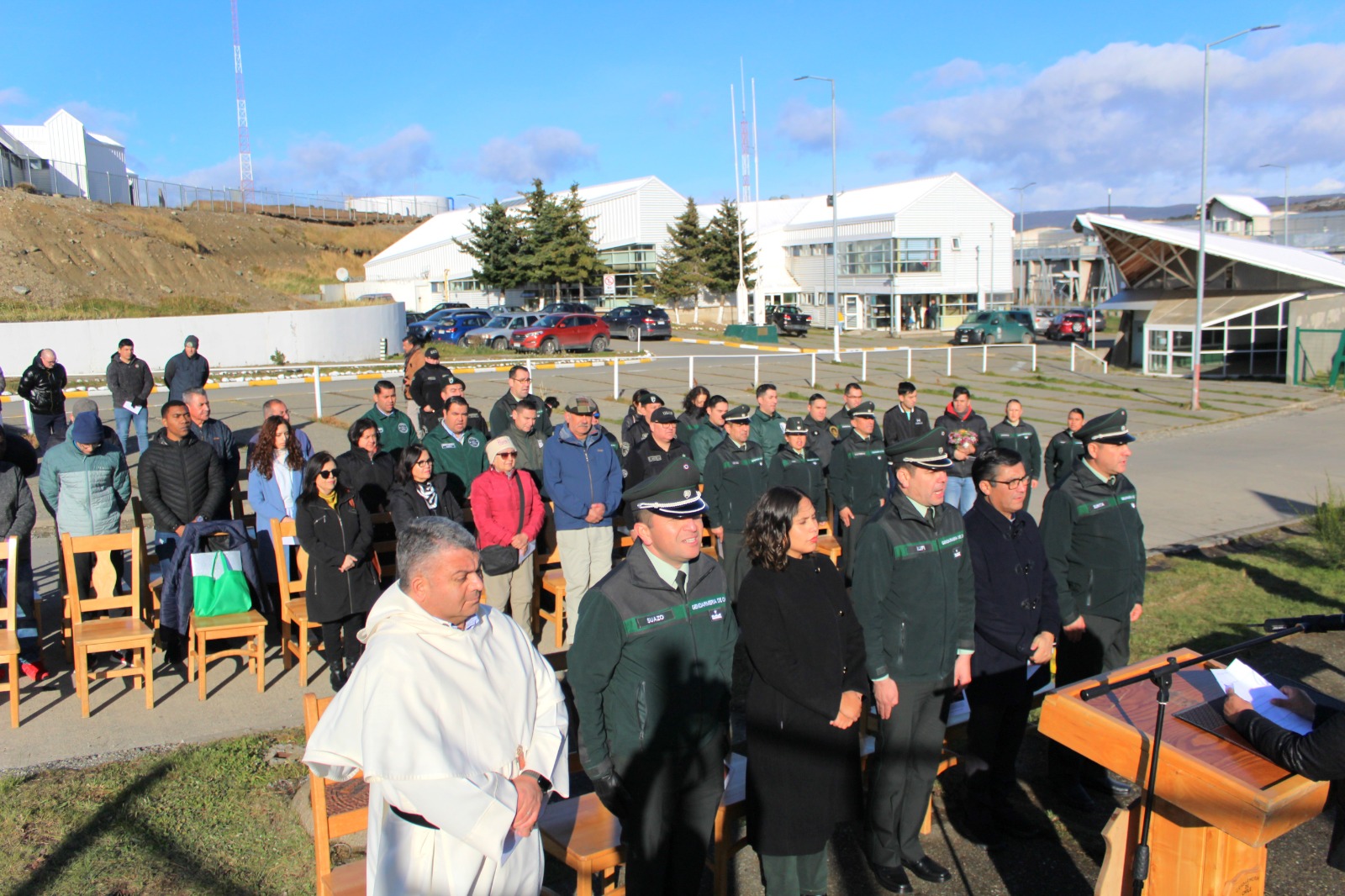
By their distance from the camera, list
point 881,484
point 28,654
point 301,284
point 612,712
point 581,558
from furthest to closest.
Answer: point 301,284 < point 881,484 < point 581,558 < point 28,654 < point 612,712

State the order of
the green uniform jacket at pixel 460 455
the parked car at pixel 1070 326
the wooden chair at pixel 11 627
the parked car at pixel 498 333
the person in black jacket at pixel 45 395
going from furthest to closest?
the parked car at pixel 1070 326, the parked car at pixel 498 333, the person in black jacket at pixel 45 395, the green uniform jacket at pixel 460 455, the wooden chair at pixel 11 627

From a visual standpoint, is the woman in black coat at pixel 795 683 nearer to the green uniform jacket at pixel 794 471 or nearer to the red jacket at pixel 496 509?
the red jacket at pixel 496 509

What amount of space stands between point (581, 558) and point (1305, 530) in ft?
31.2

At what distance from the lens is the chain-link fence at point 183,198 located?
168 feet

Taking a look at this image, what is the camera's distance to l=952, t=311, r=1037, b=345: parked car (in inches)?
1748

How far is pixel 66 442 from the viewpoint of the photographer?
23.6ft

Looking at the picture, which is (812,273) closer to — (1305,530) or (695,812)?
(1305,530)

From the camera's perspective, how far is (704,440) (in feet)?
30.7

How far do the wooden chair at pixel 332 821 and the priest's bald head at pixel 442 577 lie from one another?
1.14 metres

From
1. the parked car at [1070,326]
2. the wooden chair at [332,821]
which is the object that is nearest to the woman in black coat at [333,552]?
the wooden chair at [332,821]

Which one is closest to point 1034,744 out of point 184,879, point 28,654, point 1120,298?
point 184,879

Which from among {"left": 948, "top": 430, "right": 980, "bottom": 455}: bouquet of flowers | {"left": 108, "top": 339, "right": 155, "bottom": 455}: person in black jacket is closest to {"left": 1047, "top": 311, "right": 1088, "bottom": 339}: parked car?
{"left": 948, "top": 430, "right": 980, "bottom": 455}: bouquet of flowers

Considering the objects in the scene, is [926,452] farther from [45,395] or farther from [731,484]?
Result: [45,395]

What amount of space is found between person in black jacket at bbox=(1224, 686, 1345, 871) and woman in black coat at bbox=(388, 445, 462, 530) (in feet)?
16.5
